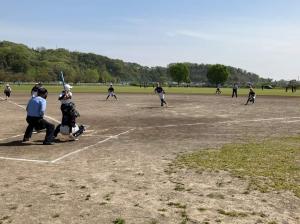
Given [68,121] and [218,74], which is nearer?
[68,121]

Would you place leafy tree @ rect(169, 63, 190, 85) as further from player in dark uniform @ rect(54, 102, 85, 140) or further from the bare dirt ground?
the bare dirt ground

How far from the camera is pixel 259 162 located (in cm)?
1052

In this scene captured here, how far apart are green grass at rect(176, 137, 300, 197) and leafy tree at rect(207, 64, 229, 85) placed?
167m

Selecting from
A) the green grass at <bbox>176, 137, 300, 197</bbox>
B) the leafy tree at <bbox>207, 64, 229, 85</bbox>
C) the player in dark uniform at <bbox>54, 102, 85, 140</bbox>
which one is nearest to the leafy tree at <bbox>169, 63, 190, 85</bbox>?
the leafy tree at <bbox>207, 64, 229, 85</bbox>

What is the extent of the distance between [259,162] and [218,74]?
171 m

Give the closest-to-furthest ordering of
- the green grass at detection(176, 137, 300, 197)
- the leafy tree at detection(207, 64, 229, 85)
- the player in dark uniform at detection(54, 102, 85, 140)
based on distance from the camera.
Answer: the green grass at detection(176, 137, 300, 197)
the player in dark uniform at detection(54, 102, 85, 140)
the leafy tree at detection(207, 64, 229, 85)

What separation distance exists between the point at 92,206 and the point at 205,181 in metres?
2.69

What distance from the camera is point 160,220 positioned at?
632 centimetres

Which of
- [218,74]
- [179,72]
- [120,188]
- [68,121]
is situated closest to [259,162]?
[120,188]

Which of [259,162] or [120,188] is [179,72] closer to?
[259,162]

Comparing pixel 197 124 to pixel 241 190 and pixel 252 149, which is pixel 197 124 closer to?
pixel 252 149

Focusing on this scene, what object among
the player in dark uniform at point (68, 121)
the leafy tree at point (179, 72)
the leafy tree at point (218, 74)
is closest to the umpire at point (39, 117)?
the player in dark uniform at point (68, 121)

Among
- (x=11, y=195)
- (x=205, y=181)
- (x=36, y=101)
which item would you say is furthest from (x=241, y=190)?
(x=36, y=101)

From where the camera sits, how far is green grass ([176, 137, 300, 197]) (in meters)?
8.49
